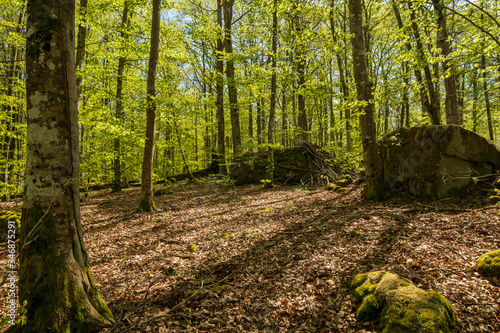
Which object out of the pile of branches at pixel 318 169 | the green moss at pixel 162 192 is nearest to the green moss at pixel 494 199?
the pile of branches at pixel 318 169

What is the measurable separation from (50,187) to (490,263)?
5251 millimetres

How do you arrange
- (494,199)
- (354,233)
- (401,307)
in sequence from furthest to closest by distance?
(494,199), (354,233), (401,307)

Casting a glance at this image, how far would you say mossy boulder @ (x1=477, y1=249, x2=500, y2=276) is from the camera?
114 inches

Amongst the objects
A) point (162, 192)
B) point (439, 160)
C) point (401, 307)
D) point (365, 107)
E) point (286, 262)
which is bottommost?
point (286, 262)

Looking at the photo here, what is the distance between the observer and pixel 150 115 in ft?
25.2

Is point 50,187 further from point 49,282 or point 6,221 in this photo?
point 6,221

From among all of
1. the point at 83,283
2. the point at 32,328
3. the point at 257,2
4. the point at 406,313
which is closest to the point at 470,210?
the point at 406,313

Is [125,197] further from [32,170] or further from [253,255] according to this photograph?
[32,170]

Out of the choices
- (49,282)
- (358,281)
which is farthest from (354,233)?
(49,282)

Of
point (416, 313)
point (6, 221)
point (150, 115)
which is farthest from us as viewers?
point (150, 115)

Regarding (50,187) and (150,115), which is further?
(150,115)

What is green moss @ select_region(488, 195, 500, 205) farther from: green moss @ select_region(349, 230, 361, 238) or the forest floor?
green moss @ select_region(349, 230, 361, 238)

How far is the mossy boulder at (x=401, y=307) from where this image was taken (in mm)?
2168

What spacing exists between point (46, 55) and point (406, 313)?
4.37 meters
